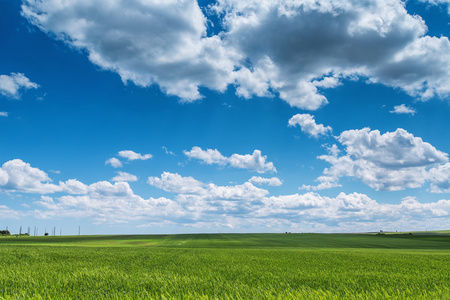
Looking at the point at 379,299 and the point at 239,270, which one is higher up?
the point at 379,299

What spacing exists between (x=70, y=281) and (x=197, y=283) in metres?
3.84

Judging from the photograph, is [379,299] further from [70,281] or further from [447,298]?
[70,281]

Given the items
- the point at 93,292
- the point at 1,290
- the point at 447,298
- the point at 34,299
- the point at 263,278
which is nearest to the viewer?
the point at 447,298

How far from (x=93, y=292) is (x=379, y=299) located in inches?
248

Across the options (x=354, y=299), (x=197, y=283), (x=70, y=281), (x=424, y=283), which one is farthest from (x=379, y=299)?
(x=70, y=281)

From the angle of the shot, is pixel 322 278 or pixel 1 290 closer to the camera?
pixel 1 290

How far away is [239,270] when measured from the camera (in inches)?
521

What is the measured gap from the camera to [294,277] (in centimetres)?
1096

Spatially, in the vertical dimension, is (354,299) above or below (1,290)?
above

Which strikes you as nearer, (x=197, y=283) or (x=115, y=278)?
(x=197, y=283)

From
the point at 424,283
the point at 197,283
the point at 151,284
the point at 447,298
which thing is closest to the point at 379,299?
the point at 447,298

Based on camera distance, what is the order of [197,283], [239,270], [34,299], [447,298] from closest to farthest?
[447,298] < [34,299] < [197,283] < [239,270]

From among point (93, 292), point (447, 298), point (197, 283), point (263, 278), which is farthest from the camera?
point (263, 278)

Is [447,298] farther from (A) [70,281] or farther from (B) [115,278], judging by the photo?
(A) [70,281]
